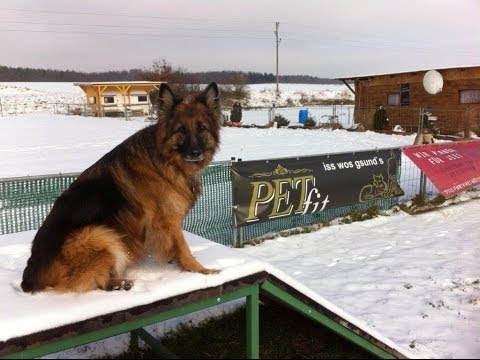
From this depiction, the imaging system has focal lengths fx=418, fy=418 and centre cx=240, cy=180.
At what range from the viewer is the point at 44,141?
2170 cm

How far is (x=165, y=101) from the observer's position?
3.45m

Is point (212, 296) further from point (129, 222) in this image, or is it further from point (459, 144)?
point (459, 144)

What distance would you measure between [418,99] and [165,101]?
85.3ft

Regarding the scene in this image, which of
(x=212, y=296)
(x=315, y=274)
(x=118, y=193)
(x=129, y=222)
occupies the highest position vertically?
(x=118, y=193)

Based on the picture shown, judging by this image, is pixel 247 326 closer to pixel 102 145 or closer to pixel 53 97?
pixel 102 145

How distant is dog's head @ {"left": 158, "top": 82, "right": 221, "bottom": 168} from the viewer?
344cm

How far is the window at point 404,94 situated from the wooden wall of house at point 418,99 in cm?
24

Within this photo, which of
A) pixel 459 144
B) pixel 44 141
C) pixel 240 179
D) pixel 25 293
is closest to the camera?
pixel 25 293

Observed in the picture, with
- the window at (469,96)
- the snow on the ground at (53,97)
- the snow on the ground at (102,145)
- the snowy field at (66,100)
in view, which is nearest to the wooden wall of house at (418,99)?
the window at (469,96)

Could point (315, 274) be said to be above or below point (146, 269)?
below

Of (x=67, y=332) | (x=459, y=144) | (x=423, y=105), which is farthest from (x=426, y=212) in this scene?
(x=423, y=105)

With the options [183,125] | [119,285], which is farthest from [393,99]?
[119,285]

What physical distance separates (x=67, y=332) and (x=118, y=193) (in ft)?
3.55

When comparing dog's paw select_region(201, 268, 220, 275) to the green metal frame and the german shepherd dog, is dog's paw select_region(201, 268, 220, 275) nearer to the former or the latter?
the german shepherd dog
